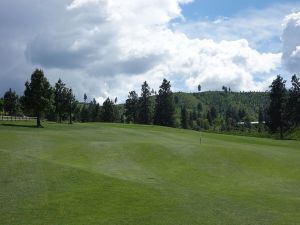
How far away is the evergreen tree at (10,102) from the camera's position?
540 ft

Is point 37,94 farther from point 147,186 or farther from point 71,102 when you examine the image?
point 147,186

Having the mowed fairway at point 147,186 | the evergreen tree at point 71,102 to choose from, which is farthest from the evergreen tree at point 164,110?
the mowed fairway at point 147,186

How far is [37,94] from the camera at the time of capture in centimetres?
8681

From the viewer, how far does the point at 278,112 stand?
10894cm

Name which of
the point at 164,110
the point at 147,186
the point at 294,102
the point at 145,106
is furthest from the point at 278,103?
the point at 147,186

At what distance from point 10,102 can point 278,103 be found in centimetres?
10206

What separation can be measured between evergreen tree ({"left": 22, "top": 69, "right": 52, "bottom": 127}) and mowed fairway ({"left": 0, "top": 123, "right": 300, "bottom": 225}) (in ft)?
143

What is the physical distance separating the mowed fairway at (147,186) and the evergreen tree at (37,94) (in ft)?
143

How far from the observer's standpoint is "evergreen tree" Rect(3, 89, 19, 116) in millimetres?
164500

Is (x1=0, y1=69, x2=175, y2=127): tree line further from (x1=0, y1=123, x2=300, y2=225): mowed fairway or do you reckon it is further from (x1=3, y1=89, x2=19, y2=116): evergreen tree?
(x1=0, y1=123, x2=300, y2=225): mowed fairway

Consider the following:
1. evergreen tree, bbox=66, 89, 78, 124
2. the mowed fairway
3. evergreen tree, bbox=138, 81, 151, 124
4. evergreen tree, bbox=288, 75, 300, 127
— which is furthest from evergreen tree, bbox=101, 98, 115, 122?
the mowed fairway

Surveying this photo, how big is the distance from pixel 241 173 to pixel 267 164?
536 cm

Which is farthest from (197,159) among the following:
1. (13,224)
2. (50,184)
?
(13,224)

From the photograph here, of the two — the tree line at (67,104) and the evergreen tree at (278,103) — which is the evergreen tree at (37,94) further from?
the evergreen tree at (278,103)
